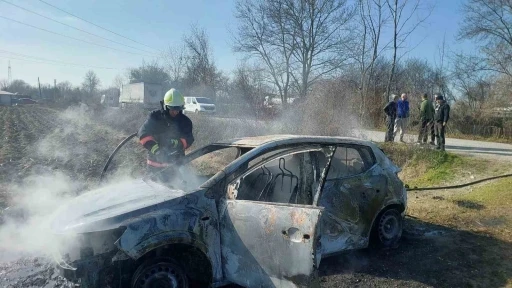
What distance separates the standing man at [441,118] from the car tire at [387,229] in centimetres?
661

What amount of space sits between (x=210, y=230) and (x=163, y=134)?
7.38 feet

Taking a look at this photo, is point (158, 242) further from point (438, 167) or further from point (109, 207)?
point (438, 167)

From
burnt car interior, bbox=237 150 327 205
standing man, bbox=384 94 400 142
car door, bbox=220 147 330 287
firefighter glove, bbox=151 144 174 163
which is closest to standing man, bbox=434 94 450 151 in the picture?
standing man, bbox=384 94 400 142

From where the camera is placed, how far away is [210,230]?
345 centimetres

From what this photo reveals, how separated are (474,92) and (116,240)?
89.7ft

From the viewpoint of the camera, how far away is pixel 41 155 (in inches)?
482

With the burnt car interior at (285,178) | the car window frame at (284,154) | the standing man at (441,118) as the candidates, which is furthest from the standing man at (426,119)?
the burnt car interior at (285,178)

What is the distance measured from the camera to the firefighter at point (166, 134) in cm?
513

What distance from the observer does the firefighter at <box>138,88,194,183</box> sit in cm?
513

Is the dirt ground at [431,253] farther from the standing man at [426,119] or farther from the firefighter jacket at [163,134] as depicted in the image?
the standing man at [426,119]

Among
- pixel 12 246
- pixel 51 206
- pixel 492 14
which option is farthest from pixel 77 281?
pixel 492 14

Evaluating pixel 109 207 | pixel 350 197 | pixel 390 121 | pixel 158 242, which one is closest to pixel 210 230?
pixel 158 242

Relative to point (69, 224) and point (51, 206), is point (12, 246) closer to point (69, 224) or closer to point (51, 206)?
point (51, 206)

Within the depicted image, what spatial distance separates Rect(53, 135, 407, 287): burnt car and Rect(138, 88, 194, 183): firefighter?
0.85m
